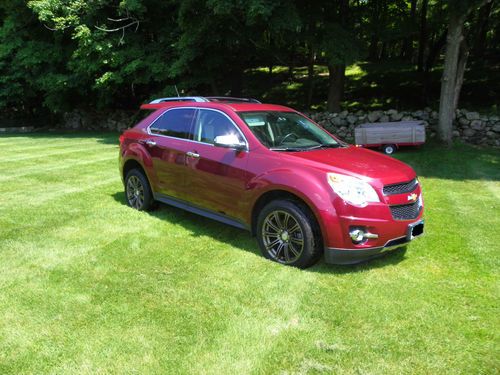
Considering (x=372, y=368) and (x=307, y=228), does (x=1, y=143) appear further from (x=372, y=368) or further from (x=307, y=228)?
(x=372, y=368)

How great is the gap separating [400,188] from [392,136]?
30.8 feet

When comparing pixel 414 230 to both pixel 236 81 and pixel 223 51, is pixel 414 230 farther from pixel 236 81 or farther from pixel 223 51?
pixel 236 81

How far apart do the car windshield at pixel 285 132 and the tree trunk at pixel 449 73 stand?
381 inches

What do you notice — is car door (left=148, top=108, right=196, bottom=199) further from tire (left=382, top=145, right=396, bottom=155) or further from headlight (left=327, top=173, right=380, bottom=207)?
tire (left=382, top=145, right=396, bottom=155)

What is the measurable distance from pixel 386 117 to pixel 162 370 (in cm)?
1484

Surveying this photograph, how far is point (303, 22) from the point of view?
15.0m

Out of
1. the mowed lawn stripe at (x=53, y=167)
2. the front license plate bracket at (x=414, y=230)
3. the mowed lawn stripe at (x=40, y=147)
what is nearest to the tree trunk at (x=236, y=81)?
the mowed lawn stripe at (x=40, y=147)

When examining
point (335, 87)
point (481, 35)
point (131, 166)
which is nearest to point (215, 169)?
point (131, 166)

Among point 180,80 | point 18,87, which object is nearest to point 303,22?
point 180,80

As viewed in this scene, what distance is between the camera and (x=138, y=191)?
6758 millimetres

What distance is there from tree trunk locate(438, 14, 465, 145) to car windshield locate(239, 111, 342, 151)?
31.8 ft

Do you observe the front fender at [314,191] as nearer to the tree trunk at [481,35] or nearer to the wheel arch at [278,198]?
the wheel arch at [278,198]

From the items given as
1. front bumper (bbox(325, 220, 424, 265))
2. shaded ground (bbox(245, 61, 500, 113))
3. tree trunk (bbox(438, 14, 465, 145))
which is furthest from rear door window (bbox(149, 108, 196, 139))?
shaded ground (bbox(245, 61, 500, 113))

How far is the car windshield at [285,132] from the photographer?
5125mm
